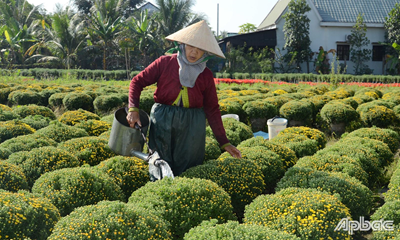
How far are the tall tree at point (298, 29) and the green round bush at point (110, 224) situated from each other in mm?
25178

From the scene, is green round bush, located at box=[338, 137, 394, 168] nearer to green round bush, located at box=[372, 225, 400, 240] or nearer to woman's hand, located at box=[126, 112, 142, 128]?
green round bush, located at box=[372, 225, 400, 240]

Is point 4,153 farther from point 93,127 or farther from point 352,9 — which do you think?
point 352,9

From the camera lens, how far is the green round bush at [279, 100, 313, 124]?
9422mm

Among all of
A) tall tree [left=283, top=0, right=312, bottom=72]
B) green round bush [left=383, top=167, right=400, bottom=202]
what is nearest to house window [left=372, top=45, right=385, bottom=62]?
tall tree [left=283, top=0, right=312, bottom=72]

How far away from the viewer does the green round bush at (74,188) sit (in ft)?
11.0

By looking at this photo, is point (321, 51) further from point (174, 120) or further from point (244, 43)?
point (174, 120)

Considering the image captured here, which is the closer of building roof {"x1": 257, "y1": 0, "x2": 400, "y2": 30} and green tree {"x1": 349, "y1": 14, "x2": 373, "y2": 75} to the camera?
green tree {"x1": 349, "y1": 14, "x2": 373, "y2": 75}

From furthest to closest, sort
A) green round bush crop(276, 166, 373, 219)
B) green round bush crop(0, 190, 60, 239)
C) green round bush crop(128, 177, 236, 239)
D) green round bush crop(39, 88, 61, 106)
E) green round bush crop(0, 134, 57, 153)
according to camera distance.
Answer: green round bush crop(39, 88, 61, 106) < green round bush crop(0, 134, 57, 153) < green round bush crop(276, 166, 373, 219) < green round bush crop(128, 177, 236, 239) < green round bush crop(0, 190, 60, 239)

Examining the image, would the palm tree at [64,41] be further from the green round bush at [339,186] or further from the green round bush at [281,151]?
the green round bush at [339,186]

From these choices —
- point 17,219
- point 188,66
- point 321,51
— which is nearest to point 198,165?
point 188,66

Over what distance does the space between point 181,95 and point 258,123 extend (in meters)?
6.29

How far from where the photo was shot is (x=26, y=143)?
16.8ft

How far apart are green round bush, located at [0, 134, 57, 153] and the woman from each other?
6.26 feet

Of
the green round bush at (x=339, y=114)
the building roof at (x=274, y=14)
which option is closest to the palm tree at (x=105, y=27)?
the building roof at (x=274, y=14)
